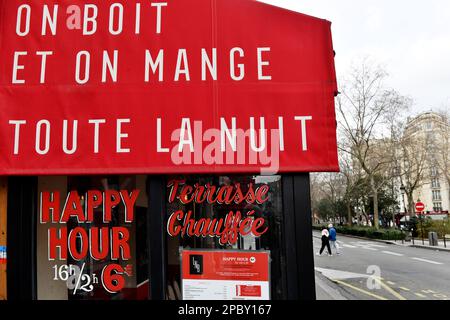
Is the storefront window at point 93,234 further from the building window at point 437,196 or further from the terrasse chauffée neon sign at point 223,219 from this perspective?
the building window at point 437,196

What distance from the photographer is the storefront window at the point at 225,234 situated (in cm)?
342

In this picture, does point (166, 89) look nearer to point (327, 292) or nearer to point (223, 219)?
point (223, 219)

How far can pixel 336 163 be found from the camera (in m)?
3.34

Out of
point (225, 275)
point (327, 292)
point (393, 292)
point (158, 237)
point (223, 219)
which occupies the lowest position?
point (393, 292)

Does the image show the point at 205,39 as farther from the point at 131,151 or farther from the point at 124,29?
the point at 131,151

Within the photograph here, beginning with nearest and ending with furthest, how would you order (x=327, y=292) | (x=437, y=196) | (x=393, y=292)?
1. (x=327, y=292)
2. (x=393, y=292)
3. (x=437, y=196)

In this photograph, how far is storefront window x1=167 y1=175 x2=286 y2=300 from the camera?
135 inches

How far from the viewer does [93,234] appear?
3.70m

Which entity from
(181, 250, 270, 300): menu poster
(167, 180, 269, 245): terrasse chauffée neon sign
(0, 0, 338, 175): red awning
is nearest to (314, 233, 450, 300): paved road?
(181, 250, 270, 300): menu poster

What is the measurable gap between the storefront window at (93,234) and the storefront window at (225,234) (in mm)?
336

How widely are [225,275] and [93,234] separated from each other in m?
1.30

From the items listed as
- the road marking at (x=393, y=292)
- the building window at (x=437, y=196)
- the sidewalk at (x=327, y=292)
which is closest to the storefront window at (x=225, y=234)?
the sidewalk at (x=327, y=292)

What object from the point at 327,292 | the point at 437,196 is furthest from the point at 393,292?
the point at 437,196
